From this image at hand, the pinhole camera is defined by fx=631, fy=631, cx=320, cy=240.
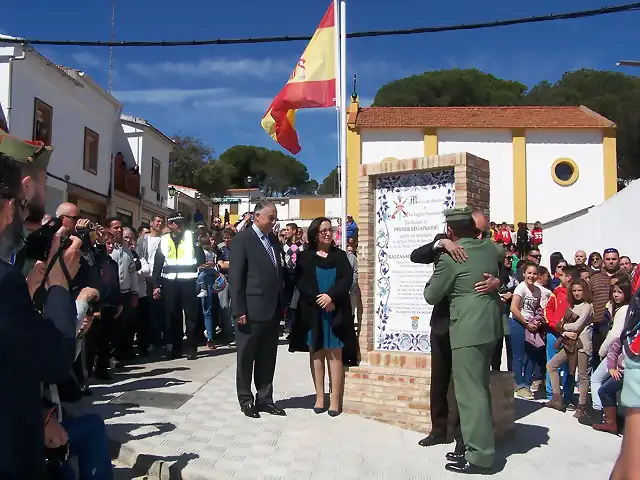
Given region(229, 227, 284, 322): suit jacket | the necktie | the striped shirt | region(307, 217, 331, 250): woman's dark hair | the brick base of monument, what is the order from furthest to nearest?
the striped shirt → region(307, 217, 331, 250): woman's dark hair → the necktie → region(229, 227, 284, 322): suit jacket → the brick base of monument

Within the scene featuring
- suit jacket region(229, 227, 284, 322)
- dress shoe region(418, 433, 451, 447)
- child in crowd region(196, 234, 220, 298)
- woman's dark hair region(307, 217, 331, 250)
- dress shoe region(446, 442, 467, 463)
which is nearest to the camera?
dress shoe region(446, 442, 467, 463)

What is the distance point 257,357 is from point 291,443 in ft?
4.26

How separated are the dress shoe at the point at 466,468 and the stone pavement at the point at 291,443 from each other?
0.23ft

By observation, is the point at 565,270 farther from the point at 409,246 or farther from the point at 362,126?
the point at 362,126

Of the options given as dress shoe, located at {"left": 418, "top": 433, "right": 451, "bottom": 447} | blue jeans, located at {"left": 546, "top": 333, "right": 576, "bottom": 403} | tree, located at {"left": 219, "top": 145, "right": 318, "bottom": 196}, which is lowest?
dress shoe, located at {"left": 418, "top": 433, "right": 451, "bottom": 447}

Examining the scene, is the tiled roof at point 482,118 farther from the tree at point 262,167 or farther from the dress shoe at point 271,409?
the tree at point 262,167

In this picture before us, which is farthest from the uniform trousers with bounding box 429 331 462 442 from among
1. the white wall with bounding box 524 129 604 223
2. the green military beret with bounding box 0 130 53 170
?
the white wall with bounding box 524 129 604 223

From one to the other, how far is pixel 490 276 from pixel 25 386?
144 inches

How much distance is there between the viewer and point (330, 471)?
491cm

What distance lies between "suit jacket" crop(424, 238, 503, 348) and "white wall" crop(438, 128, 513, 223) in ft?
99.4

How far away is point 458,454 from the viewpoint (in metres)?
5.06

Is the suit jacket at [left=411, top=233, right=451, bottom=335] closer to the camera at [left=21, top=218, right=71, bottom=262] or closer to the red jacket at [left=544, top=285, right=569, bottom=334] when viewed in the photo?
the red jacket at [left=544, top=285, right=569, bottom=334]

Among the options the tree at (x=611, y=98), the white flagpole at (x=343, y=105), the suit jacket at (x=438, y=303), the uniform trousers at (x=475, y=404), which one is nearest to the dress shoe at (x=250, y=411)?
the suit jacket at (x=438, y=303)

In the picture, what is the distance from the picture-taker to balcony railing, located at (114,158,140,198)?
85.3ft
